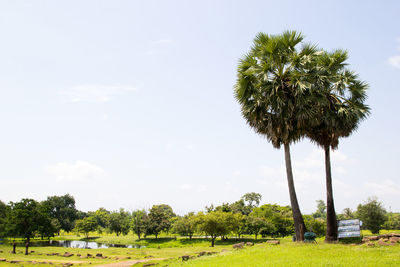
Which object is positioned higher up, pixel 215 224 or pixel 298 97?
pixel 298 97

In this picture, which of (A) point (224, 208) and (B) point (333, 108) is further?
(A) point (224, 208)

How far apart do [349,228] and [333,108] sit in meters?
8.55

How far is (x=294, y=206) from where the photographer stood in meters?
20.2

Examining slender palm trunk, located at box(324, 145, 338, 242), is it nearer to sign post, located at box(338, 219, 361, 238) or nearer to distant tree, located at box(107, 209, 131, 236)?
sign post, located at box(338, 219, 361, 238)

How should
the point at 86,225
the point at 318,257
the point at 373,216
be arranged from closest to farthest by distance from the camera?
the point at 318,257
the point at 373,216
the point at 86,225

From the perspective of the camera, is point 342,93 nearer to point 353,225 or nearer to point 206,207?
point 353,225

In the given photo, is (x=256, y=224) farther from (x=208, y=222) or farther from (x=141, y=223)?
(x=141, y=223)

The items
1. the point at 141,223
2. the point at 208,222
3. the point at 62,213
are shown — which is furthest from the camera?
the point at 62,213

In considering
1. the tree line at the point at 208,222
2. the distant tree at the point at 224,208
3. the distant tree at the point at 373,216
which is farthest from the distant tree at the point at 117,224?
the distant tree at the point at 373,216

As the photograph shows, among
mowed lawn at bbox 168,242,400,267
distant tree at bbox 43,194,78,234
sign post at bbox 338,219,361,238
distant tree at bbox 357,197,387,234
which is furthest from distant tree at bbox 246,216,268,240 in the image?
distant tree at bbox 43,194,78,234

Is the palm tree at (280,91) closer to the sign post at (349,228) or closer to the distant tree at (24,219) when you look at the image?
the sign post at (349,228)

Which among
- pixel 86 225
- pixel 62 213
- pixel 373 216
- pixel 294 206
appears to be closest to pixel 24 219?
pixel 86 225

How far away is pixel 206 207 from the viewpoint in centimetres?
6706

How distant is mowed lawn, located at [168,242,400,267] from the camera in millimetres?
12188
